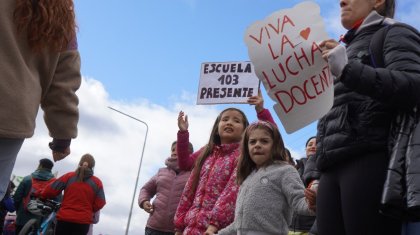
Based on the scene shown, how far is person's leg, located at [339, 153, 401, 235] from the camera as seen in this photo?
2053 millimetres

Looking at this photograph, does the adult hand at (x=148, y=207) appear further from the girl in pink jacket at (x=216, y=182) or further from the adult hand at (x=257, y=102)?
the adult hand at (x=257, y=102)

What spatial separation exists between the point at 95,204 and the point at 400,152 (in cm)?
623

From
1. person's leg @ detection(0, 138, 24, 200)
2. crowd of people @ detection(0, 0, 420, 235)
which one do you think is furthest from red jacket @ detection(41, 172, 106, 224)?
person's leg @ detection(0, 138, 24, 200)

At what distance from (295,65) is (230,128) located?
1.78 meters

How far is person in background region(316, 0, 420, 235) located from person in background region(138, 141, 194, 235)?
306 cm

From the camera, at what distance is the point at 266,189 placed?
3408mm

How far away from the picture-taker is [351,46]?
2424mm

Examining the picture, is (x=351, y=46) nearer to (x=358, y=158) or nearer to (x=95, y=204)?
(x=358, y=158)

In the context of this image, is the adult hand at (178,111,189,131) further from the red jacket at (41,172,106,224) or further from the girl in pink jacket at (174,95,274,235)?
the red jacket at (41,172,106,224)

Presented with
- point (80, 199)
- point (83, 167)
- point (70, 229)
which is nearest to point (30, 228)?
point (70, 229)

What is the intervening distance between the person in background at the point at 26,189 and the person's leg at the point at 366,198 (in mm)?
7104

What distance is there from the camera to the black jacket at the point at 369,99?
A: 2.07 m

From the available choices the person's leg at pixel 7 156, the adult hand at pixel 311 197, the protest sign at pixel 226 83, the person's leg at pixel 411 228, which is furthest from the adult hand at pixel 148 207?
the person's leg at pixel 411 228

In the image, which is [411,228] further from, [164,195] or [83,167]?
[83,167]
